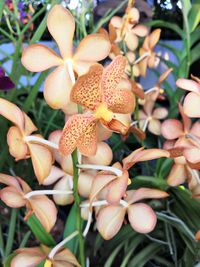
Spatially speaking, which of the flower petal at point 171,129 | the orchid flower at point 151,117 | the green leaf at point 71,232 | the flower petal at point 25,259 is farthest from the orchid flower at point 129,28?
the flower petal at point 25,259

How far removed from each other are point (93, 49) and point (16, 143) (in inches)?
4.7

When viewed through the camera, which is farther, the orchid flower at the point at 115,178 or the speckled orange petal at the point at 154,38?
the speckled orange petal at the point at 154,38

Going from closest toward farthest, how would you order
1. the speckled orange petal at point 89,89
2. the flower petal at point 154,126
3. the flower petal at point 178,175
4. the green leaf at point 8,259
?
the speckled orange petal at point 89,89
the green leaf at point 8,259
the flower petal at point 178,175
the flower petal at point 154,126

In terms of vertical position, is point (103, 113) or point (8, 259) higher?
point (103, 113)

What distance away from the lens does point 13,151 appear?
1.39 feet

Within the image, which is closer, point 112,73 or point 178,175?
point 112,73

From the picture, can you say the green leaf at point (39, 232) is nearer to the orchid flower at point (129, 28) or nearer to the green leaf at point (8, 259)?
the green leaf at point (8, 259)

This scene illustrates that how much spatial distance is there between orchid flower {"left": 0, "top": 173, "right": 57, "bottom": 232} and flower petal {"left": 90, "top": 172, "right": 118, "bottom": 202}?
6cm

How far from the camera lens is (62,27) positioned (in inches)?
15.2

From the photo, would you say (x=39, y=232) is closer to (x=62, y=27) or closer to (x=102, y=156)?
(x=102, y=156)

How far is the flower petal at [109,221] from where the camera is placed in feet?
1.43

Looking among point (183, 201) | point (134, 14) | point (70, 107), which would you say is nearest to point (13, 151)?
point (70, 107)

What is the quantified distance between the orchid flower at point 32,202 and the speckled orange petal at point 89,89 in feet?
0.41

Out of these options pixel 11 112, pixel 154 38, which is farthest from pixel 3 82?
pixel 154 38
